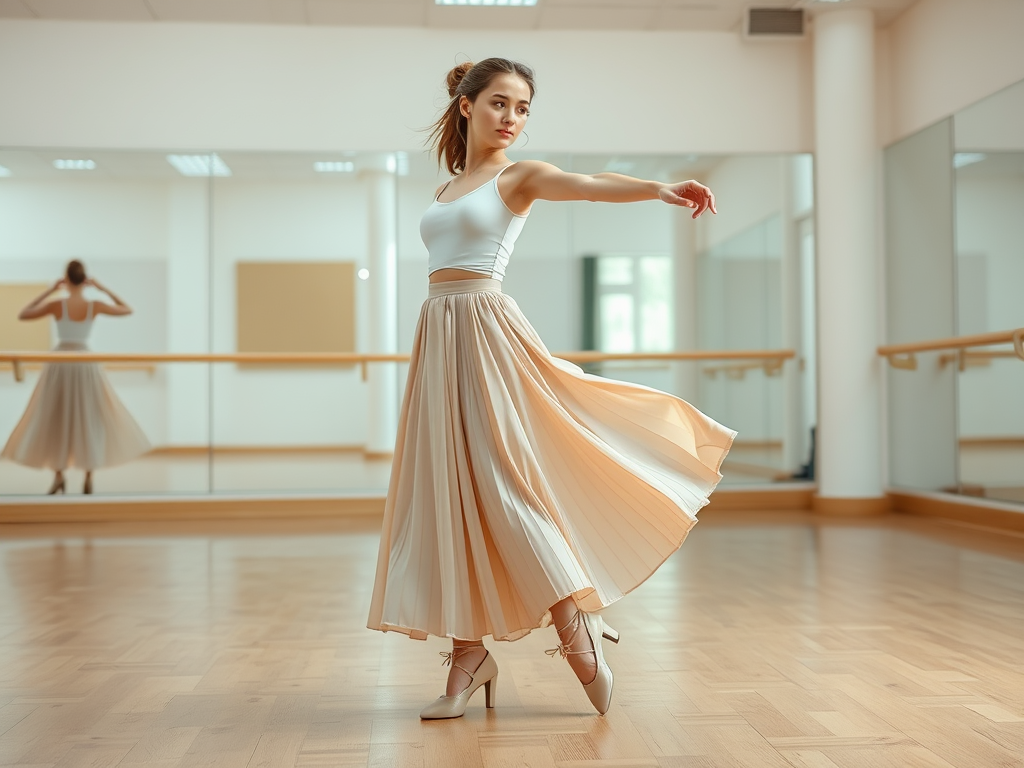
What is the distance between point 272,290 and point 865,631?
4386 mm

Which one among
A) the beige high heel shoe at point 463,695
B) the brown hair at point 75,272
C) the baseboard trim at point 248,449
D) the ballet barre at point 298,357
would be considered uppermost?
the brown hair at point 75,272

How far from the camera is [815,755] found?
6.02 feet

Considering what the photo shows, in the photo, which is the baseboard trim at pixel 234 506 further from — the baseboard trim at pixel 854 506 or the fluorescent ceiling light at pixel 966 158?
the fluorescent ceiling light at pixel 966 158

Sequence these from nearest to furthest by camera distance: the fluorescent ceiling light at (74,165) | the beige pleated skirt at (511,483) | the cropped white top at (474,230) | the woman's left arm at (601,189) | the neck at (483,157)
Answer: the woman's left arm at (601,189) < the beige pleated skirt at (511,483) < the cropped white top at (474,230) < the neck at (483,157) < the fluorescent ceiling light at (74,165)

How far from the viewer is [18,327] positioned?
606cm

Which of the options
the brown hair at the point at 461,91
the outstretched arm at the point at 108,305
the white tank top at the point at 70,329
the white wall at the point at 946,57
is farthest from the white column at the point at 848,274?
the white tank top at the point at 70,329

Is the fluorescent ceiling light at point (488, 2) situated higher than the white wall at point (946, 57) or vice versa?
the fluorescent ceiling light at point (488, 2)

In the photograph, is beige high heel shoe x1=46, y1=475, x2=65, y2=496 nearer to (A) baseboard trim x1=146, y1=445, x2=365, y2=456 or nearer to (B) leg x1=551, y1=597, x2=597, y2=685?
(A) baseboard trim x1=146, y1=445, x2=365, y2=456

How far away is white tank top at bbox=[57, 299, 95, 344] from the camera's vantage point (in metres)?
6.10

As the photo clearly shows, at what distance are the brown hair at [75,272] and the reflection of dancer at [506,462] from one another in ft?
15.0

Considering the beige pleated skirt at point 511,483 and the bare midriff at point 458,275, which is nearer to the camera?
the beige pleated skirt at point 511,483

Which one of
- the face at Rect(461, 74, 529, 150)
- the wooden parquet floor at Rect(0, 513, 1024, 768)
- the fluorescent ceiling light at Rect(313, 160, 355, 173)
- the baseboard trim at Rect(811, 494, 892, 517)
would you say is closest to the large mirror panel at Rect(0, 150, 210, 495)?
the fluorescent ceiling light at Rect(313, 160, 355, 173)

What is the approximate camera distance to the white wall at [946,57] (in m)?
5.15

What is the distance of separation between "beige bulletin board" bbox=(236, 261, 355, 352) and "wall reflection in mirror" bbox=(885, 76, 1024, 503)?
11.2 ft
